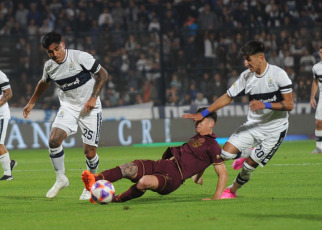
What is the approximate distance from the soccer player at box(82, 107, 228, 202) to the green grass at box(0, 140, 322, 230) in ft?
0.70

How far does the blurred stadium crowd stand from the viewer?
69.5 ft

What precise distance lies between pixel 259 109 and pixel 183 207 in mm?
1566

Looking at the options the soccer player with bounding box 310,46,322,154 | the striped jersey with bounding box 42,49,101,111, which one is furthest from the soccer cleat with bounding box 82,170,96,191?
the soccer player with bounding box 310,46,322,154

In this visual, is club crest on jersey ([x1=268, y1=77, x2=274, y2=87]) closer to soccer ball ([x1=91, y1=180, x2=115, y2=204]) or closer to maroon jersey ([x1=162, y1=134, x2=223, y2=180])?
maroon jersey ([x1=162, y1=134, x2=223, y2=180])

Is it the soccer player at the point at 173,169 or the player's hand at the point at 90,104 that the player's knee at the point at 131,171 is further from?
the player's hand at the point at 90,104

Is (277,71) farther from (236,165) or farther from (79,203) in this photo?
(79,203)

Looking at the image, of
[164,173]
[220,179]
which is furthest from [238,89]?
[164,173]

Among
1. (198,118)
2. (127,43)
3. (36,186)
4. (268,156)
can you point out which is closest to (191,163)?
(198,118)

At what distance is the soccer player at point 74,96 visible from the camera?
9578 millimetres

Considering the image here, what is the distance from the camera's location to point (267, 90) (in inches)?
348

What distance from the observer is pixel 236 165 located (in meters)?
9.93

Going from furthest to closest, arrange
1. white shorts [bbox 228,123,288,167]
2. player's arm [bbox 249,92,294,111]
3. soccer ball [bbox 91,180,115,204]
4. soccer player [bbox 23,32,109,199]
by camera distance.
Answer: soccer player [bbox 23,32,109,199], white shorts [bbox 228,123,288,167], player's arm [bbox 249,92,294,111], soccer ball [bbox 91,180,115,204]

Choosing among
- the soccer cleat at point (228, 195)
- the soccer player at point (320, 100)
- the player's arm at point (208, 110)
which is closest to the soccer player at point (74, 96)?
the player's arm at point (208, 110)

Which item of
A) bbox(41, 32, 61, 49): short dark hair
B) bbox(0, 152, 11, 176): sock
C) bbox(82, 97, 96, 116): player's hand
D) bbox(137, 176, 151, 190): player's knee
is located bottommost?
bbox(0, 152, 11, 176): sock
